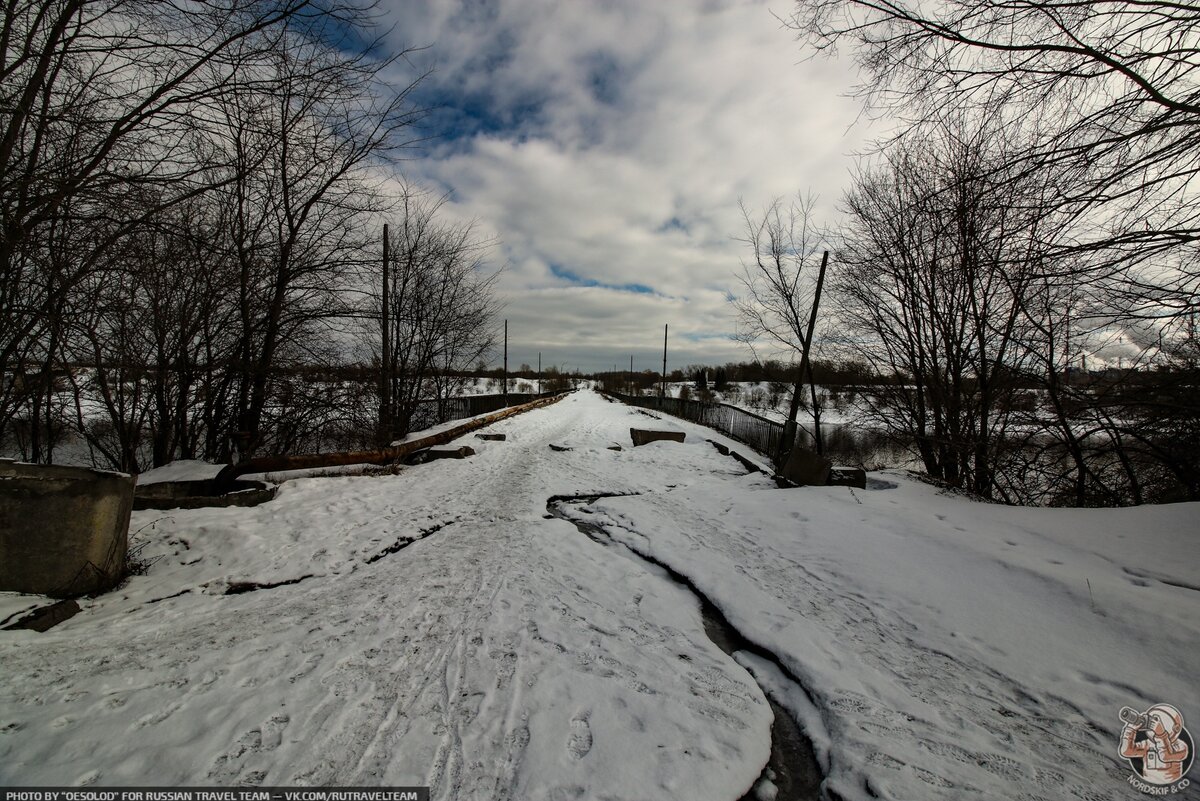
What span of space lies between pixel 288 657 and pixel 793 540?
445 cm

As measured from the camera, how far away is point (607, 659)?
8.92 ft

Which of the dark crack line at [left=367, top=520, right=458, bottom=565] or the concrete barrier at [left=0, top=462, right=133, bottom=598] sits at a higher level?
the concrete barrier at [left=0, top=462, right=133, bottom=598]

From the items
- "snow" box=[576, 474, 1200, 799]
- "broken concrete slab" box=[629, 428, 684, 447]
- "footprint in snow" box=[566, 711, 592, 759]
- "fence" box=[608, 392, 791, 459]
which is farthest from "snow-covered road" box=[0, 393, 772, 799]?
"fence" box=[608, 392, 791, 459]

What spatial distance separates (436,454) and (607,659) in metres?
7.38

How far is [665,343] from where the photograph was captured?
153 ft

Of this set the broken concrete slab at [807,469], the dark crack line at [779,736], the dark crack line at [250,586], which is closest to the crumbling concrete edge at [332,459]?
the dark crack line at [250,586]

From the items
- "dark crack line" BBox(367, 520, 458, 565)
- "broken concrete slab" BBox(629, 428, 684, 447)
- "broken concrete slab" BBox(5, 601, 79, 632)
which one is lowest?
"dark crack line" BBox(367, 520, 458, 565)

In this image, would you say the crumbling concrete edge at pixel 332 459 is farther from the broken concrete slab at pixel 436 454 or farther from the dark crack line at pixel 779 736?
the dark crack line at pixel 779 736

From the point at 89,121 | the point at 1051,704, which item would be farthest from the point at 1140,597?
the point at 89,121

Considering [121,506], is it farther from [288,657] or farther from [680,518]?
[680,518]

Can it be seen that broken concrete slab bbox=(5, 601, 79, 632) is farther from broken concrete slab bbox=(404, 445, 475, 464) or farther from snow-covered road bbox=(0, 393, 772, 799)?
broken concrete slab bbox=(404, 445, 475, 464)

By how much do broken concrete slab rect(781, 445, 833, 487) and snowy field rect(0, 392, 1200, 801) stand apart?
5.76 feet

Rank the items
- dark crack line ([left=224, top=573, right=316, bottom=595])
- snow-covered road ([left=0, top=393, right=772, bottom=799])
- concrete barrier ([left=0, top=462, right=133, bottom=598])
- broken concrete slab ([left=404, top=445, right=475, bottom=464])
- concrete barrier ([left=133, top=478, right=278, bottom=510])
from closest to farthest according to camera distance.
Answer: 1. snow-covered road ([left=0, top=393, right=772, bottom=799])
2. concrete barrier ([left=0, top=462, right=133, bottom=598])
3. dark crack line ([left=224, top=573, right=316, bottom=595])
4. concrete barrier ([left=133, top=478, right=278, bottom=510])
5. broken concrete slab ([left=404, top=445, right=475, bottom=464])

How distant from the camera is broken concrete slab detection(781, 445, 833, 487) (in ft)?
22.1
